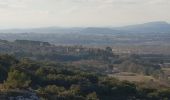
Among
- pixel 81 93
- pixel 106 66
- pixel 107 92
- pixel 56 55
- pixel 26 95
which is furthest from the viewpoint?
pixel 56 55

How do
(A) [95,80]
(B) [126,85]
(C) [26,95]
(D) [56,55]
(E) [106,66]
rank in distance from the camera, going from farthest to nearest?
(D) [56,55] < (E) [106,66] < (A) [95,80] < (B) [126,85] < (C) [26,95]

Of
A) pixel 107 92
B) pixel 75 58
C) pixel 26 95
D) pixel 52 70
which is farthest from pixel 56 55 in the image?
pixel 26 95

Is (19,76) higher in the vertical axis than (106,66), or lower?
higher

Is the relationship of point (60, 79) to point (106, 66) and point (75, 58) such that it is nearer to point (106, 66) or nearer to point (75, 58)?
point (106, 66)

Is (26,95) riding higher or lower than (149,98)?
higher

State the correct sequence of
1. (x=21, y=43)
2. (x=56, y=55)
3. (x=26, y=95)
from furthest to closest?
(x=21, y=43) < (x=56, y=55) < (x=26, y=95)

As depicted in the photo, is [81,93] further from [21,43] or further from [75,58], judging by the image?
[21,43]

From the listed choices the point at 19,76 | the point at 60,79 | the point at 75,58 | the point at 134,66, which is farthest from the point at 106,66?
the point at 19,76

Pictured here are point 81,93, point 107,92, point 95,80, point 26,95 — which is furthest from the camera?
point 95,80

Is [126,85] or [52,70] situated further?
[52,70]

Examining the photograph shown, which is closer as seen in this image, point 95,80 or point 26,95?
point 26,95
